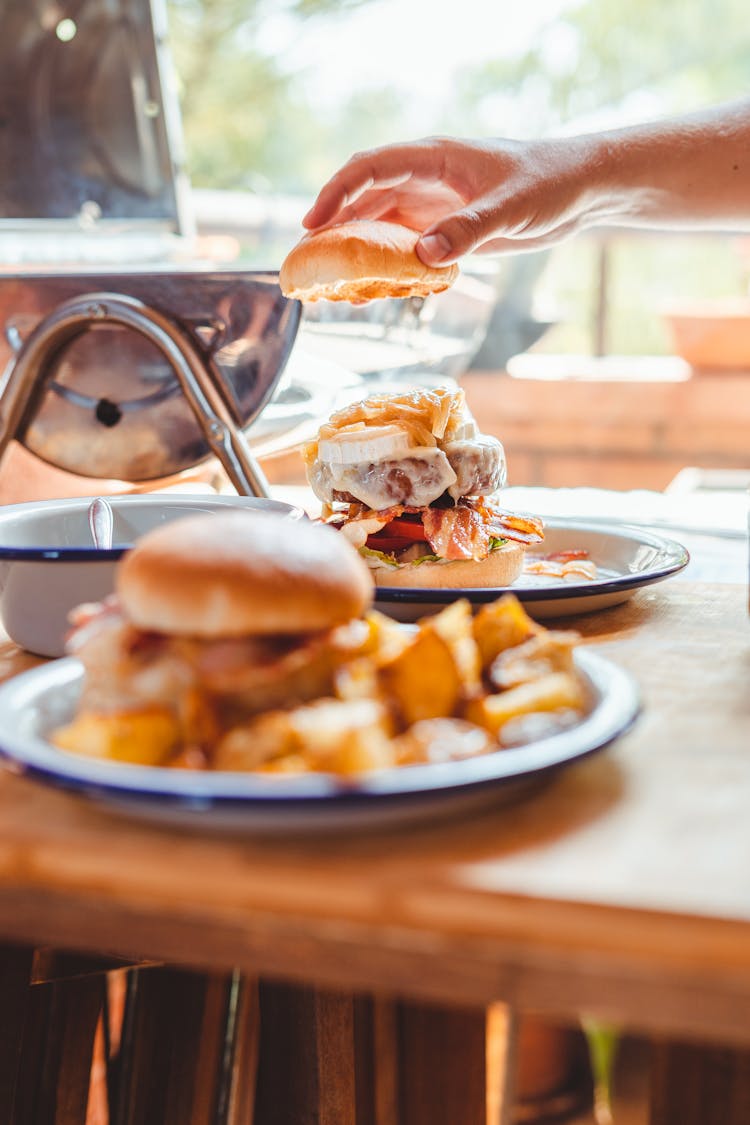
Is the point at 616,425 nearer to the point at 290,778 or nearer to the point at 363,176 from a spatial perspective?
the point at 363,176

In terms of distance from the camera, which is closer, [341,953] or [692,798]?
[341,953]

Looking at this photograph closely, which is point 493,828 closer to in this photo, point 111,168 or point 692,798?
point 692,798

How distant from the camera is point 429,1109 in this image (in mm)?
1120

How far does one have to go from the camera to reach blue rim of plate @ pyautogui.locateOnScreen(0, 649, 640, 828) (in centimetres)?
59

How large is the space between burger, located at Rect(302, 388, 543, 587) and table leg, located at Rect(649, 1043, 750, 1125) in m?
0.45

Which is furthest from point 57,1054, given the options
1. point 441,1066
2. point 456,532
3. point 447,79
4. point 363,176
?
point 447,79

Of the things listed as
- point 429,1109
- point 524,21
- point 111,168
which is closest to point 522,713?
point 429,1109

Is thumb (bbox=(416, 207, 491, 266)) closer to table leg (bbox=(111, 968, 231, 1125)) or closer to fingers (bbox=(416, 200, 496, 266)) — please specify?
fingers (bbox=(416, 200, 496, 266))

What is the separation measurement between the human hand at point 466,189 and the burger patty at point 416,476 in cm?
24

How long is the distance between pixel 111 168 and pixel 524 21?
6045 millimetres

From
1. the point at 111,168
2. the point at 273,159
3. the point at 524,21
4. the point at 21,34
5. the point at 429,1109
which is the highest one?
the point at 524,21

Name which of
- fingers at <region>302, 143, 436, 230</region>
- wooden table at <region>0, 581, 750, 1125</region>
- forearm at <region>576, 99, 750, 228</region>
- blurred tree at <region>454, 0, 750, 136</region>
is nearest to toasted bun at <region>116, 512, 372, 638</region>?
wooden table at <region>0, 581, 750, 1125</region>

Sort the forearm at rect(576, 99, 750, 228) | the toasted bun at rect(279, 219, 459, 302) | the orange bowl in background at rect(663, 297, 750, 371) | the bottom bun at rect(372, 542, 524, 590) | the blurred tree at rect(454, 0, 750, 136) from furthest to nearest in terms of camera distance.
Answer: the blurred tree at rect(454, 0, 750, 136) < the orange bowl in background at rect(663, 297, 750, 371) < the forearm at rect(576, 99, 750, 228) < the toasted bun at rect(279, 219, 459, 302) < the bottom bun at rect(372, 542, 524, 590)

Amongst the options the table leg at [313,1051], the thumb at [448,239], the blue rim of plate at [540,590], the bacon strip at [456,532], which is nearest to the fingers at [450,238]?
the thumb at [448,239]
